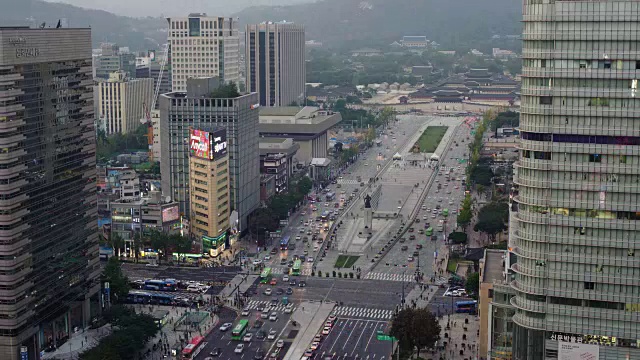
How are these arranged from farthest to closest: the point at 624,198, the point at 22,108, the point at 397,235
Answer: the point at 397,235, the point at 22,108, the point at 624,198

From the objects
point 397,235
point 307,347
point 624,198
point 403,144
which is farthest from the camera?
point 403,144

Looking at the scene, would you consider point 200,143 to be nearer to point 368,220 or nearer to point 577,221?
point 368,220

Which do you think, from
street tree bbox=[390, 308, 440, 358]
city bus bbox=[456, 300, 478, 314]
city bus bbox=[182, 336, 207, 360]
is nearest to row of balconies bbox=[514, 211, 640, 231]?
street tree bbox=[390, 308, 440, 358]

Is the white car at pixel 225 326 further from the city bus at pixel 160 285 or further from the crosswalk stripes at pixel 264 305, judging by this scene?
the city bus at pixel 160 285

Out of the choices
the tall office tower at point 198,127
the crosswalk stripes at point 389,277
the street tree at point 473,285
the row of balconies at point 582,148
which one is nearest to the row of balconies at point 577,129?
the row of balconies at point 582,148

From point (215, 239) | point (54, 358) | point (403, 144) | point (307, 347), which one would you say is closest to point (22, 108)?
point (54, 358)

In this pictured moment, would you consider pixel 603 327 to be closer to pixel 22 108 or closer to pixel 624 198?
pixel 624 198
